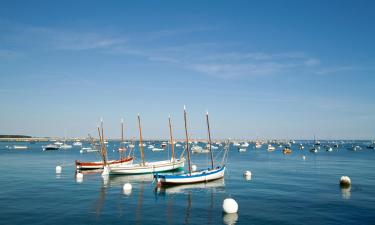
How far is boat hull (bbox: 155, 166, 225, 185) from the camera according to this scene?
5438cm

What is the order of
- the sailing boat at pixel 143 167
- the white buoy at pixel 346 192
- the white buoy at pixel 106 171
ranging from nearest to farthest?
the white buoy at pixel 346 192
the white buoy at pixel 106 171
the sailing boat at pixel 143 167

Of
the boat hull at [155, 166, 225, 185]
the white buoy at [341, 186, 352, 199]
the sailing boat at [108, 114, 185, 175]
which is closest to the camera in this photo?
the white buoy at [341, 186, 352, 199]

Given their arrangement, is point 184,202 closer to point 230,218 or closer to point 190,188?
point 230,218

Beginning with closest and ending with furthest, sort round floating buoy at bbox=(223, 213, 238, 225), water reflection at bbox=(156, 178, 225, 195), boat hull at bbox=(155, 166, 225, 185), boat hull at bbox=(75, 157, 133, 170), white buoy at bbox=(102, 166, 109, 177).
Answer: round floating buoy at bbox=(223, 213, 238, 225), water reflection at bbox=(156, 178, 225, 195), boat hull at bbox=(155, 166, 225, 185), white buoy at bbox=(102, 166, 109, 177), boat hull at bbox=(75, 157, 133, 170)

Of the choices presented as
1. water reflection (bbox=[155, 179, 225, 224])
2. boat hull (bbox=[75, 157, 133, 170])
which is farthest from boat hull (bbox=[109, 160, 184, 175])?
water reflection (bbox=[155, 179, 225, 224])

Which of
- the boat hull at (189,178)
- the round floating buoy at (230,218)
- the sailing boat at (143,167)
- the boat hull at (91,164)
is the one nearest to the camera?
the round floating buoy at (230,218)

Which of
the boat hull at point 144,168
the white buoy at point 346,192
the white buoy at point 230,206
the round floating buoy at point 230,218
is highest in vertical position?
the boat hull at point 144,168

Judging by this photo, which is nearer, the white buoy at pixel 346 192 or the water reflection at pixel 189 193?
the water reflection at pixel 189 193

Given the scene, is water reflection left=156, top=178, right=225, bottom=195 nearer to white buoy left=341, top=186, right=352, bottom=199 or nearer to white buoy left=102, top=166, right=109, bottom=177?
white buoy left=341, top=186, right=352, bottom=199

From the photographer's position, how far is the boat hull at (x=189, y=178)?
54375 mm

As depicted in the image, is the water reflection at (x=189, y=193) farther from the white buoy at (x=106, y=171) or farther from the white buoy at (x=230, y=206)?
the white buoy at (x=106, y=171)

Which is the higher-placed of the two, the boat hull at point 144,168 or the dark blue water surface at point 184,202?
the boat hull at point 144,168

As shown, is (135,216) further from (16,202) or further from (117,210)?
(16,202)

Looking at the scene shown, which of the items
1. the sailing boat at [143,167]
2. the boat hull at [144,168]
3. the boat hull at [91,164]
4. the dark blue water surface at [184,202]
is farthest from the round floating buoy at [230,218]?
the boat hull at [91,164]
